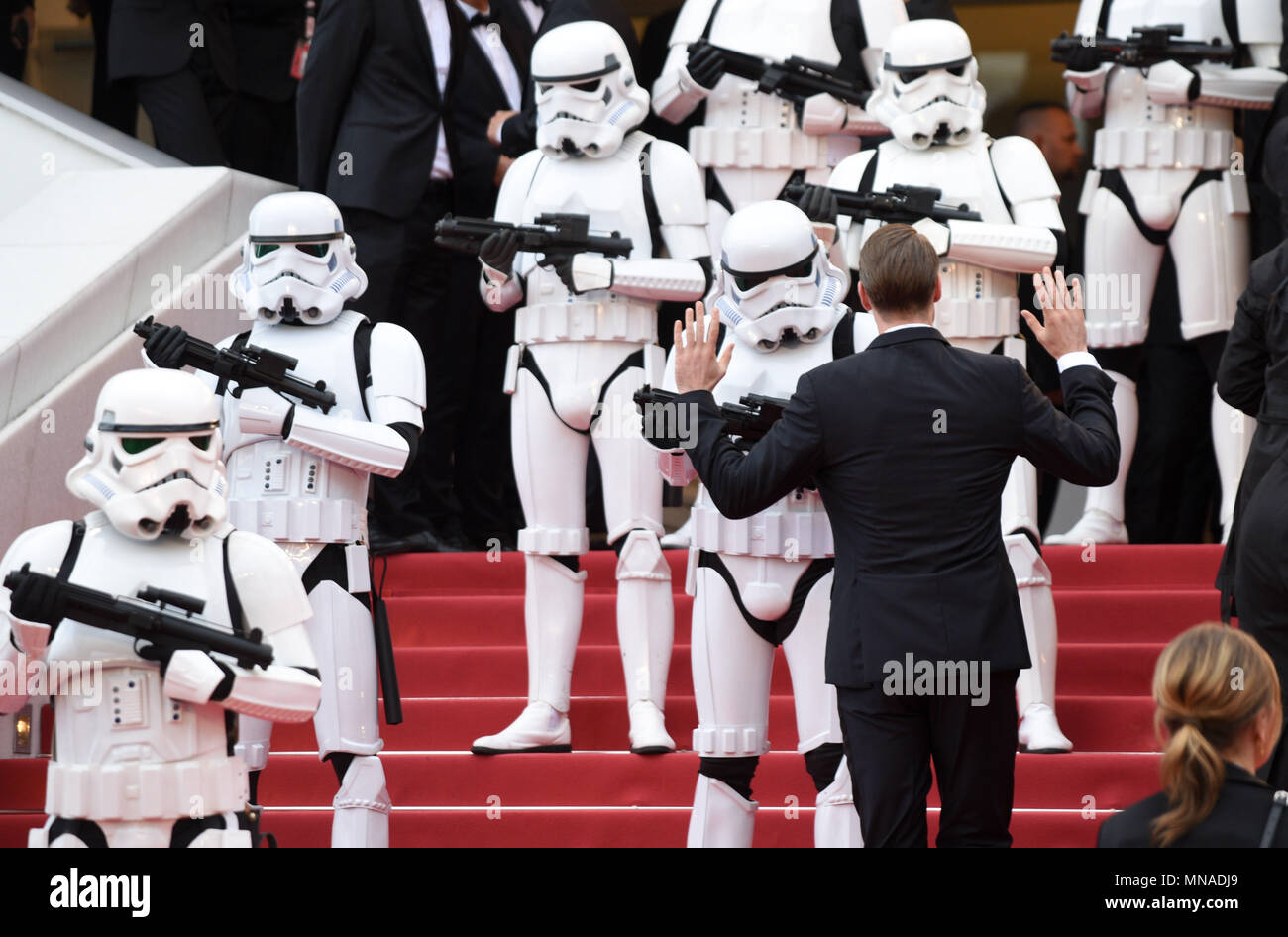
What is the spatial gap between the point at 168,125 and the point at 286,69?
2.29ft

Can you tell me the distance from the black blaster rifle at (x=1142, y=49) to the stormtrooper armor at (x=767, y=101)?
1.98 ft

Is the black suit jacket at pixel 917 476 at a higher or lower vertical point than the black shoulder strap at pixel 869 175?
lower

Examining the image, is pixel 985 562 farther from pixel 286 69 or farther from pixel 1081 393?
pixel 286 69

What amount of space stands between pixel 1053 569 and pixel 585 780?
2.08 metres

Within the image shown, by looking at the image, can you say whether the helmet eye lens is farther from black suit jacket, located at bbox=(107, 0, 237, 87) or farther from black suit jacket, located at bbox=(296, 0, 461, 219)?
black suit jacket, located at bbox=(107, 0, 237, 87)

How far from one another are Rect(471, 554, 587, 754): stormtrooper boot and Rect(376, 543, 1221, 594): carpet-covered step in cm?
90

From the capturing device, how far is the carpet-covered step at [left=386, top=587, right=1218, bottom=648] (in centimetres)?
657

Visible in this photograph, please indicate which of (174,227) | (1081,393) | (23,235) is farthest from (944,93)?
(23,235)

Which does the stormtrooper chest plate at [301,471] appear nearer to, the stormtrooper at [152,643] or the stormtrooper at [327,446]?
the stormtrooper at [327,446]

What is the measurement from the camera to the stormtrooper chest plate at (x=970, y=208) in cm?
613

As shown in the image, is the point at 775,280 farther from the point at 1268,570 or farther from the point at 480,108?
the point at 480,108

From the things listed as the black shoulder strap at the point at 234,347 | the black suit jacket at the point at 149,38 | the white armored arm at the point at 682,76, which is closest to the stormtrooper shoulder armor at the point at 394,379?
the black shoulder strap at the point at 234,347

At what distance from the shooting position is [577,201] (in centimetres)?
614

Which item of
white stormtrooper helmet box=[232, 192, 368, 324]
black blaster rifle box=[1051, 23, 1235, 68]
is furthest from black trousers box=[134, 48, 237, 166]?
black blaster rifle box=[1051, 23, 1235, 68]
